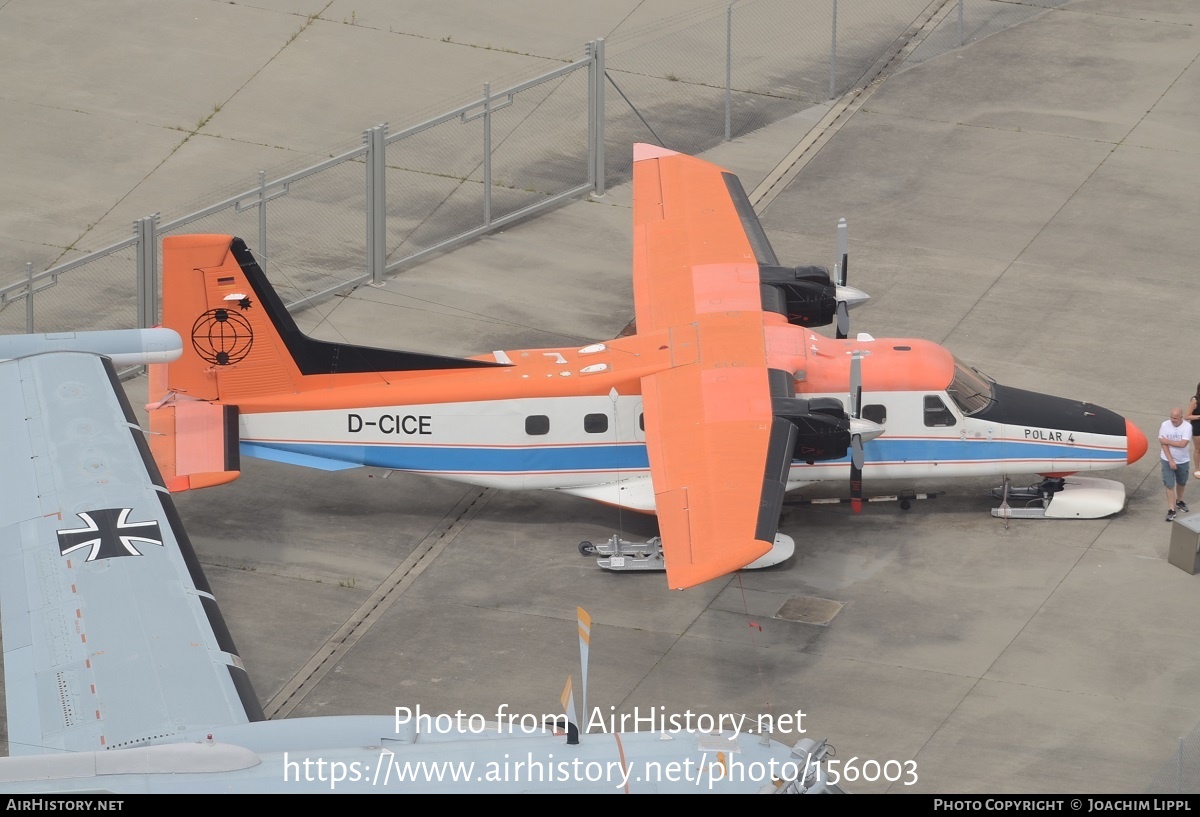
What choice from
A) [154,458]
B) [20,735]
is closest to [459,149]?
[154,458]

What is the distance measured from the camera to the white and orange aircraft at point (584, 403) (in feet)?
106

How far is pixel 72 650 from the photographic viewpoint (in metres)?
25.7

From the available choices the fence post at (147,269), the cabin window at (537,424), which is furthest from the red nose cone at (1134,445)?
the fence post at (147,269)

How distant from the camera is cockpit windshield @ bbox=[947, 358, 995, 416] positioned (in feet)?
109

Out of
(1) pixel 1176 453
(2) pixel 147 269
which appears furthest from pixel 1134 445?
(2) pixel 147 269

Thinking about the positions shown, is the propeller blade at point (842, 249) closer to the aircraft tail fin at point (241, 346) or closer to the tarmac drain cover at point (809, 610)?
the tarmac drain cover at point (809, 610)

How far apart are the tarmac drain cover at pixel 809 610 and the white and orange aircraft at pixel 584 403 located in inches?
39.5

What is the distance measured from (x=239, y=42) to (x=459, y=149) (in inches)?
292

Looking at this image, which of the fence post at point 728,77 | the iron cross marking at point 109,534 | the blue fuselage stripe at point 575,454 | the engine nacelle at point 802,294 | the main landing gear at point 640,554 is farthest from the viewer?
the fence post at point 728,77

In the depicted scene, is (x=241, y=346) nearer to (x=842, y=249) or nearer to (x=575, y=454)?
(x=575, y=454)

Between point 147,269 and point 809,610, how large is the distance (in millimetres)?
13935

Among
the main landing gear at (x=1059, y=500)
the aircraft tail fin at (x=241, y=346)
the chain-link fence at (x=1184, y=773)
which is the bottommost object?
the chain-link fence at (x=1184, y=773)

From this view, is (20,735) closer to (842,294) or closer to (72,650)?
(72,650)

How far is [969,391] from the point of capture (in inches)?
1316
